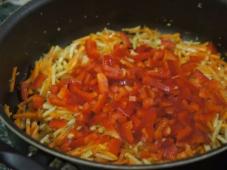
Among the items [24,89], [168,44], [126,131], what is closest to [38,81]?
[24,89]

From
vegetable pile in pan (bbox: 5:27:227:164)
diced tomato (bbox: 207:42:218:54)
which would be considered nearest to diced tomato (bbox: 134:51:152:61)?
vegetable pile in pan (bbox: 5:27:227:164)

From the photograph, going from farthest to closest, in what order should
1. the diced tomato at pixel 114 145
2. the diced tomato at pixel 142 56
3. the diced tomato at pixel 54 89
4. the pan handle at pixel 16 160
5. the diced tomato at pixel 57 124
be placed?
1. the diced tomato at pixel 142 56
2. the diced tomato at pixel 54 89
3. the diced tomato at pixel 57 124
4. the diced tomato at pixel 114 145
5. the pan handle at pixel 16 160

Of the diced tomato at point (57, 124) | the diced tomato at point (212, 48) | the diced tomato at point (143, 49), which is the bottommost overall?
the diced tomato at point (57, 124)

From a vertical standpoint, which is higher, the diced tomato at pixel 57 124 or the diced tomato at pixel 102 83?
the diced tomato at pixel 102 83

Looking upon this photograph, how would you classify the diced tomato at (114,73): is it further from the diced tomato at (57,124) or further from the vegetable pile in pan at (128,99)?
the diced tomato at (57,124)

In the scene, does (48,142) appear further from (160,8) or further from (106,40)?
(160,8)

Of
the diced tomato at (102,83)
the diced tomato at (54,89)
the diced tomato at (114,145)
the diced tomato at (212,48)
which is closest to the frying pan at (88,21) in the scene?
the diced tomato at (212,48)

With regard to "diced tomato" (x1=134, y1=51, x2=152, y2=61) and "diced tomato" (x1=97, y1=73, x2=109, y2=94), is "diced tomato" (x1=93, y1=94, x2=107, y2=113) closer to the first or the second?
"diced tomato" (x1=97, y1=73, x2=109, y2=94)

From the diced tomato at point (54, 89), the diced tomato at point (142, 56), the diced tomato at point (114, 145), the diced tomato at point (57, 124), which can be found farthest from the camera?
the diced tomato at point (142, 56)
